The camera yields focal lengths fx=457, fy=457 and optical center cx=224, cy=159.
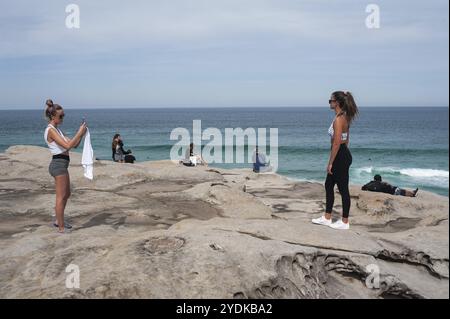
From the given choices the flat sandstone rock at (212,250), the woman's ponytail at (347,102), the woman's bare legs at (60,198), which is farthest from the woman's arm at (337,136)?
the woman's bare legs at (60,198)

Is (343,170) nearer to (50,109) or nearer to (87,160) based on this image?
(87,160)

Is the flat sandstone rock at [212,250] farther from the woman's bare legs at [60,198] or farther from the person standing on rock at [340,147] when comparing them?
the person standing on rock at [340,147]

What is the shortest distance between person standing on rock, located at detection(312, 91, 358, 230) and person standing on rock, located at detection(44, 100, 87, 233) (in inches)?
133

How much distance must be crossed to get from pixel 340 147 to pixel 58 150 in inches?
152

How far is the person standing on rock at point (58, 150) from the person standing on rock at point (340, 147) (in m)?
3.37

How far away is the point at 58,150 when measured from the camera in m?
6.18

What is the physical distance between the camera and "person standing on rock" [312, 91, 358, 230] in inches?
244

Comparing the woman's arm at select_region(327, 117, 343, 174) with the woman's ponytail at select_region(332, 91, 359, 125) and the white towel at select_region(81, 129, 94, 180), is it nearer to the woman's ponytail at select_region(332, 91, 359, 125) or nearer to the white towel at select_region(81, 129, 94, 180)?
the woman's ponytail at select_region(332, 91, 359, 125)

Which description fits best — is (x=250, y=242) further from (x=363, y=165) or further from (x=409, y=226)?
(x=363, y=165)

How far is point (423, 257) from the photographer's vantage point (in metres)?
5.43

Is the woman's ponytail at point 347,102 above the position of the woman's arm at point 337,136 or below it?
above

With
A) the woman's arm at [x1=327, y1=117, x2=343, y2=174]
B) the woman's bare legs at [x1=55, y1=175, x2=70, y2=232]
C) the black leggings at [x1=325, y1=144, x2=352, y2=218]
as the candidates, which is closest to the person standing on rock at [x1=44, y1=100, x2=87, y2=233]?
the woman's bare legs at [x1=55, y1=175, x2=70, y2=232]

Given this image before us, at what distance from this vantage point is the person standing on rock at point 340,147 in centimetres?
620
